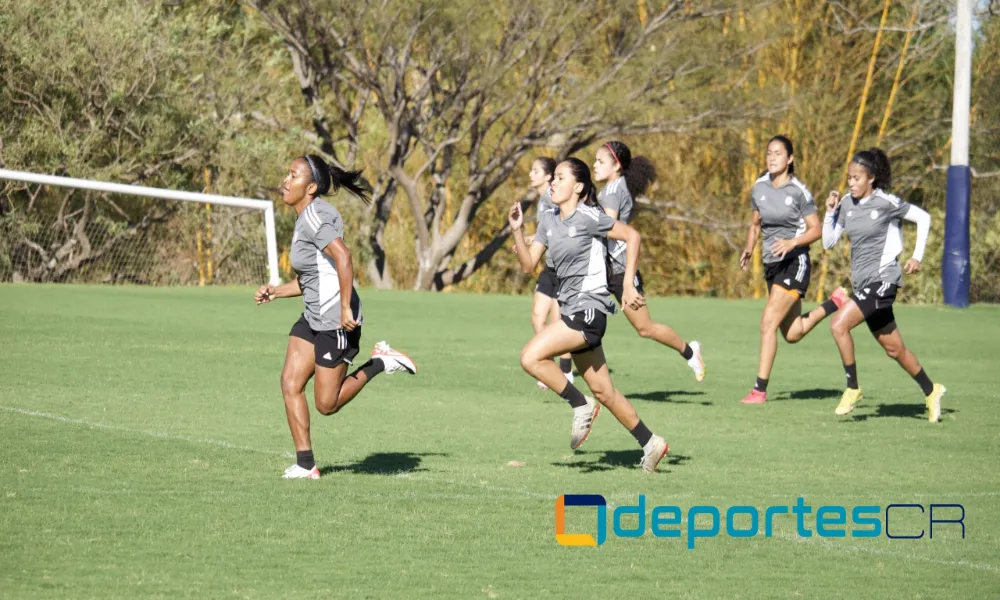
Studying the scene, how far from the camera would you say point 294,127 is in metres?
28.1

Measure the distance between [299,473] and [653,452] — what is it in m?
2.06

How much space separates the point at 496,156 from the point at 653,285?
4905mm

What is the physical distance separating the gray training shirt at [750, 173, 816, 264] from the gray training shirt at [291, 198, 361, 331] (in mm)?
4940

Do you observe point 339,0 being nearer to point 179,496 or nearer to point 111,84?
point 111,84

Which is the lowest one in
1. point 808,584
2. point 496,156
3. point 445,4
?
point 808,584

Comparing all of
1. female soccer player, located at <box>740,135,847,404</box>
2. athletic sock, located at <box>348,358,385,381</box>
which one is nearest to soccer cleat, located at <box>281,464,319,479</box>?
athletic sock, located at <box>348,358,385,381</box>

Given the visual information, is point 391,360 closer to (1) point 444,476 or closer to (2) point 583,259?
(1) point 444,476

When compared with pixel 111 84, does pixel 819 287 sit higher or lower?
lower

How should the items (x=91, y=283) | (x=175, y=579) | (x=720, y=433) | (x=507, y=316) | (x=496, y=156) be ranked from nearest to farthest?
(x=175, y=579) → (x=720, y=433) → (x=507, y=316) → (x=91, y=283) → (x=496, y=156)

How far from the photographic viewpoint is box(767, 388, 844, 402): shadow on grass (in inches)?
478

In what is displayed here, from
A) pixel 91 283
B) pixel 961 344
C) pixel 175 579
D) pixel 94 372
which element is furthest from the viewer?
pixel 91 283

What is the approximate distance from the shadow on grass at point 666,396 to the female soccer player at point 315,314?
4633 millimetres

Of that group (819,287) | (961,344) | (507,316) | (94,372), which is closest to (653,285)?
(819,287)

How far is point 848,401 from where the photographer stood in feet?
36.0
